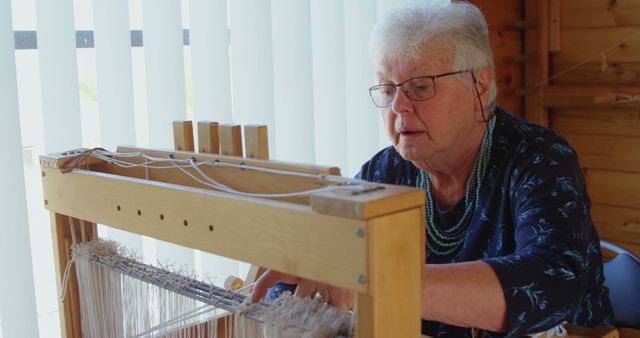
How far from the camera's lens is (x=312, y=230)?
2.68 feet

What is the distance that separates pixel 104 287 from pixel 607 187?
2.56m

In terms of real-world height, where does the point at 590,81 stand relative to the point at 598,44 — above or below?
below

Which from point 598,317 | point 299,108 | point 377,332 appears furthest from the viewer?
point 299,108

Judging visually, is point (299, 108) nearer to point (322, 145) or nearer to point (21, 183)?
point (322, 145)

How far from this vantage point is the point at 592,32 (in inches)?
128

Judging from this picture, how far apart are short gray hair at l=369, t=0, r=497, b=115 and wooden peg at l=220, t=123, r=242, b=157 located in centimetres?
43

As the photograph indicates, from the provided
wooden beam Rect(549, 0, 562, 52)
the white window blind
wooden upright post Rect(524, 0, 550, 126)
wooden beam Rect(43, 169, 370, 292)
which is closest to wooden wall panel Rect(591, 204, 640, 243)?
wooden upright post Rect(524, 0, 550, 126)

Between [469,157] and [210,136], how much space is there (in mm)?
592

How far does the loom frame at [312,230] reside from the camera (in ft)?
2.54

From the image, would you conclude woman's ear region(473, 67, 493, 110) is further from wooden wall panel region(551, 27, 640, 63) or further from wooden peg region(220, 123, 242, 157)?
wooden wall panel region(551, 27, 640, 63)

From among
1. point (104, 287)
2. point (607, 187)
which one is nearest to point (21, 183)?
point (104, 287)

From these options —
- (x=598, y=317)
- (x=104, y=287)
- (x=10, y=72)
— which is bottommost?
(x=598, y=317)

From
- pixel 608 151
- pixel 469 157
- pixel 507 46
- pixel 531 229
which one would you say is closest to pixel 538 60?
pixel 507 46

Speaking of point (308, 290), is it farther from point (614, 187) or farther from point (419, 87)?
point (614, 187)
